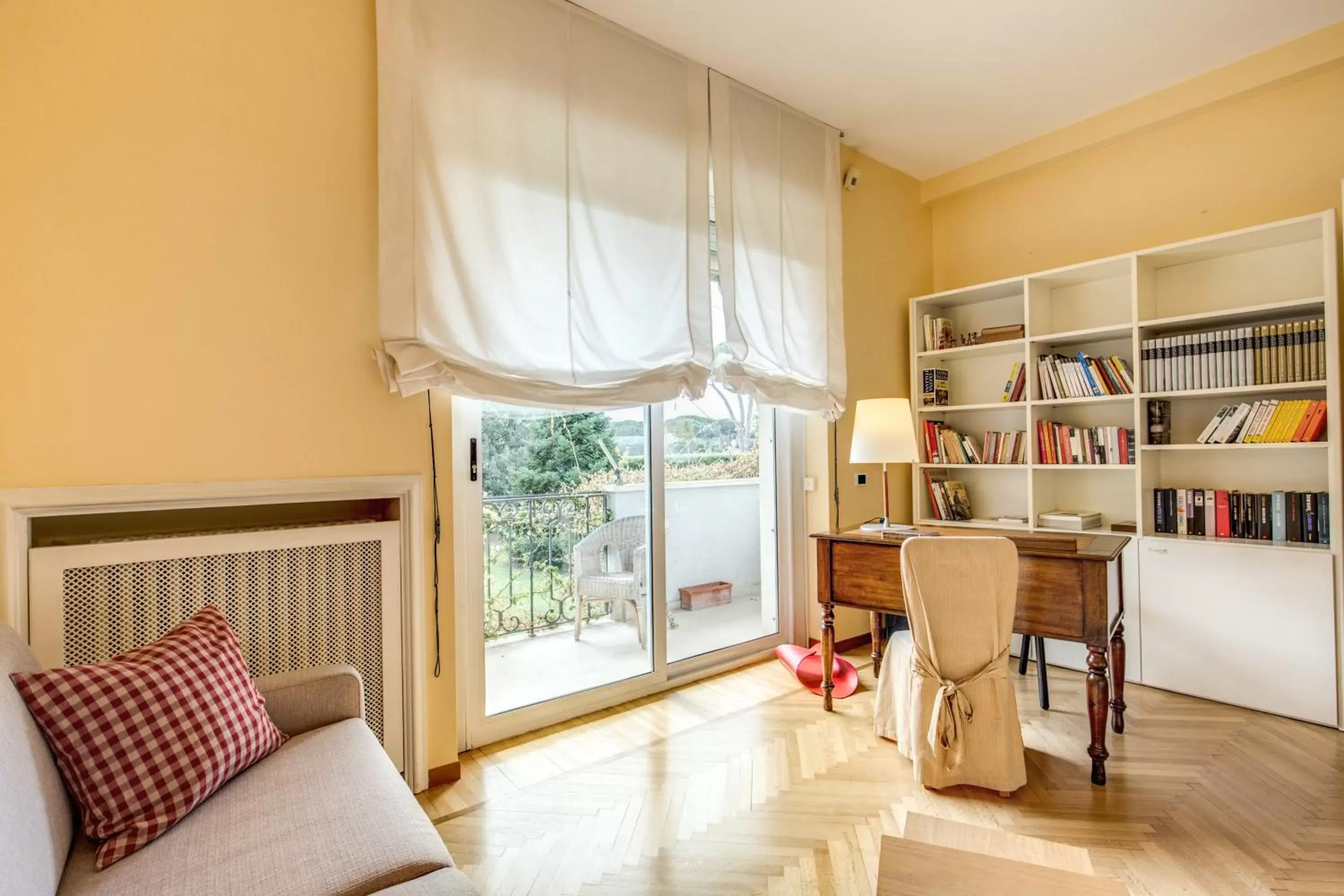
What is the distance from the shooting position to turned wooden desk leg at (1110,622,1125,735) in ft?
7.98

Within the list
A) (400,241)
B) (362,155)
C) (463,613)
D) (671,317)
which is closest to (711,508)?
(671,317)

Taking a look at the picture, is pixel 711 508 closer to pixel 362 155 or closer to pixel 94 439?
pixel 362 155

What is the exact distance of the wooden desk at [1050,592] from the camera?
2.13 meters

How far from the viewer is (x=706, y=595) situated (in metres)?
3.41

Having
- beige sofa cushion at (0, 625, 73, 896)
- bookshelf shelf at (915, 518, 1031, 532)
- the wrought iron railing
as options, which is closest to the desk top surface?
bookshelf shelf at (915, 518, 1031, 532)

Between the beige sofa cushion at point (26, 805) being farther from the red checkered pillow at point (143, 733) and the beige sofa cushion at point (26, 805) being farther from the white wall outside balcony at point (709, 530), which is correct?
the white wall outside balcony at point (709, 530)

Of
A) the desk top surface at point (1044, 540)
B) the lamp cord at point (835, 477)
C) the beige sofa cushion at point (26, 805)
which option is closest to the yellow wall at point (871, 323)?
the lamp cord at point (835, 477)

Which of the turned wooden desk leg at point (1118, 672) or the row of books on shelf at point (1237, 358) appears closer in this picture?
the turned wooden desk leg at point (1118, 672)

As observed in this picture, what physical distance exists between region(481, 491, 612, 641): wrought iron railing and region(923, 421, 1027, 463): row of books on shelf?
2.13 meters

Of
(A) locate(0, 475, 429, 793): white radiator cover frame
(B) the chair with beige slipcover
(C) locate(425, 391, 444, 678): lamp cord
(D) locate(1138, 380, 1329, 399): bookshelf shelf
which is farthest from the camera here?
(D) locate(1138, 380, 1329, 399): bookshelf shelf

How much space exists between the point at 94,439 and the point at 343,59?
1.39m

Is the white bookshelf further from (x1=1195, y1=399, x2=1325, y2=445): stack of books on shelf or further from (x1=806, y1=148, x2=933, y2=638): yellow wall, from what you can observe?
(x1=806, y1=148, x2=933, y2=638): yellow wall

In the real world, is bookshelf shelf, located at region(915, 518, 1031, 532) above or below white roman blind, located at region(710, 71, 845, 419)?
below

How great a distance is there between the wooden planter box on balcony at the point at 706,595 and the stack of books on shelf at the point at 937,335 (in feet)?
6.37
